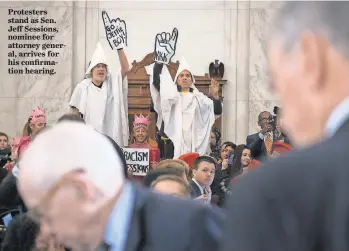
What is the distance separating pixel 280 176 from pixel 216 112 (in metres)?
10.0

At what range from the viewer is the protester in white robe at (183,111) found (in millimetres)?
9984

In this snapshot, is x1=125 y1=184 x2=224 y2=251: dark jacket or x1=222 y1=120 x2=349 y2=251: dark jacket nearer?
x1=222 y1=120 x2=349 y2=251: dark jacket

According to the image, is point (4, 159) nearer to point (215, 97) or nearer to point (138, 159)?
point (138, 159)

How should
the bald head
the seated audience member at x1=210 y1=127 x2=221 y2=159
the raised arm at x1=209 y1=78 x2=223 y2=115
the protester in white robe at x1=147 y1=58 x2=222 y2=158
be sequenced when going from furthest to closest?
the raised arm at x1=209 y1=78 x2=223 y2=115
the seated audience member at x1=210 y1=127 x2=221 y2=159
the protester in white robe at x1=147 y1=58 x2=222 y2=158
the bald head

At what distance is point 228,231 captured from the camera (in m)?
0.99

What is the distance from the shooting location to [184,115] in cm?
1012

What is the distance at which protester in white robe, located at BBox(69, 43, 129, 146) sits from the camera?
949 centimetres

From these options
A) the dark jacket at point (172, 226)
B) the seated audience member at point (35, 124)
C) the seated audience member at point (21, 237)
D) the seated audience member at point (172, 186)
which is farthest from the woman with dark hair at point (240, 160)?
the dark jacket at point (172, 226)

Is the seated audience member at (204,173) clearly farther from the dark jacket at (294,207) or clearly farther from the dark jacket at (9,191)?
the dark jacket at (294,207)

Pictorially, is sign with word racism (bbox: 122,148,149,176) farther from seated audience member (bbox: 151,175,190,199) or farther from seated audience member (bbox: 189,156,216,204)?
seated audience member (bbox: 151,175,190,199)

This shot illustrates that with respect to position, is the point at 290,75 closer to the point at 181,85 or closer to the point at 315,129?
the point at 315,129

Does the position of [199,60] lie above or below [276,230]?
above

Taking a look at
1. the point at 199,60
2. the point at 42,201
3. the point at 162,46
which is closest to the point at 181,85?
the point at 162,46

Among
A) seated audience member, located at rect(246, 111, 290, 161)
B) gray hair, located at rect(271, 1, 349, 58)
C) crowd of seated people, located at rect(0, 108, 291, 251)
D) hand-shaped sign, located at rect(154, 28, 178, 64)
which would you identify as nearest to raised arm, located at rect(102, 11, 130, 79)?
hand-shaped sign, located at rect(154, 28, 178, 64)
